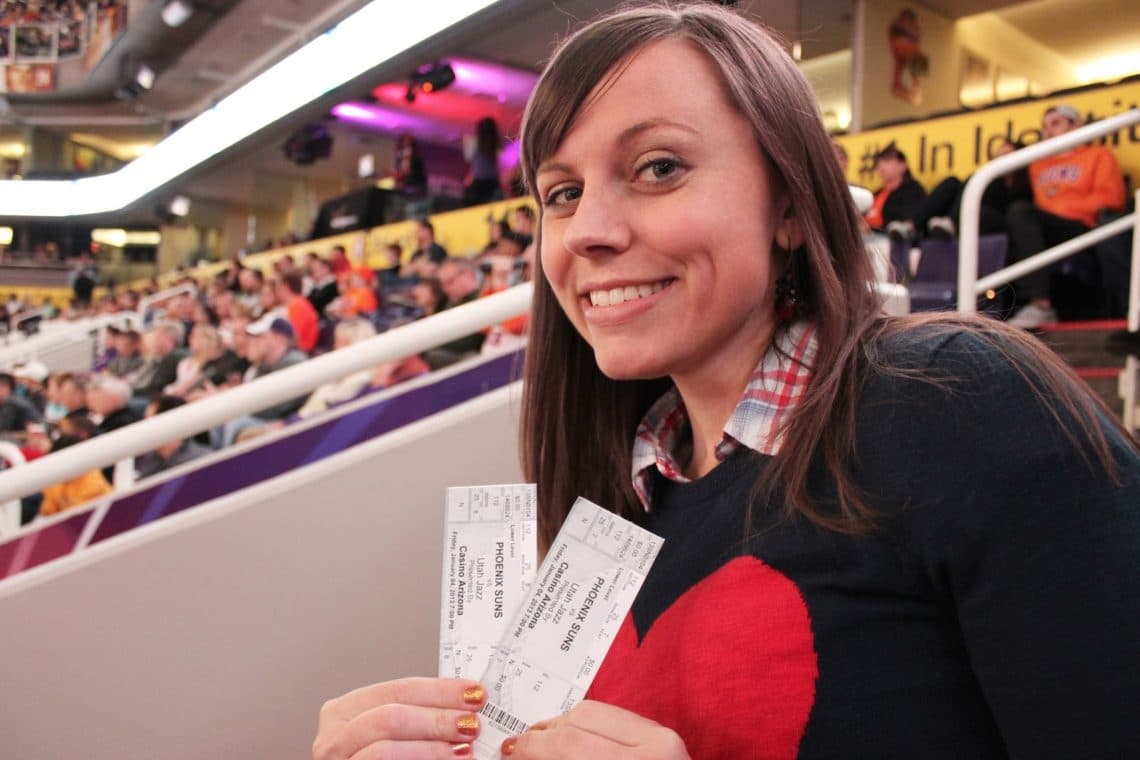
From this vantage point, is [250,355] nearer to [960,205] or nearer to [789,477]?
[960,205]

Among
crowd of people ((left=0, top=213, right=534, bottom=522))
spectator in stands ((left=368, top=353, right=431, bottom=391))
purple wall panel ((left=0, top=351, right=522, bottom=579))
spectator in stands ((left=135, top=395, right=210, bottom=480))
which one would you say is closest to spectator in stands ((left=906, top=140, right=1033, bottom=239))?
crowd of people ((left=0, top=213, right=534, bottom=522))

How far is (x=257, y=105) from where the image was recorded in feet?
42.3

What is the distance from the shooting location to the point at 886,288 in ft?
6.38

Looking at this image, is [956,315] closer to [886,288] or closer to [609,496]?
[609,496]

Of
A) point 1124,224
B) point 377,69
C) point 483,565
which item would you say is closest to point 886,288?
point 483,565

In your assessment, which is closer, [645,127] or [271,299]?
[645,127]

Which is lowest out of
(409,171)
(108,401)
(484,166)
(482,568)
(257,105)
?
(108,401)

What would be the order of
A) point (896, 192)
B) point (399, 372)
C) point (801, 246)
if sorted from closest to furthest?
point (801, 246), point (399, 372), point (896, 192)

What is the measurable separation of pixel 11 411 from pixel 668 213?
255 inches

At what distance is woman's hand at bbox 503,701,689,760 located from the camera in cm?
69

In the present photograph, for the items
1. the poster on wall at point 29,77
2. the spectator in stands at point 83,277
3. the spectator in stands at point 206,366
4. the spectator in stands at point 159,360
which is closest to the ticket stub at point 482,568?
the spectator in stands at point 206,366

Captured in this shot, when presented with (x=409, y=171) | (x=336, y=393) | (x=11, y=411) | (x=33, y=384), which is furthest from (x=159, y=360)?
(x=409, y=171)

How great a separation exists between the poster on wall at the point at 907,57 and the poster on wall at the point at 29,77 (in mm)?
15293

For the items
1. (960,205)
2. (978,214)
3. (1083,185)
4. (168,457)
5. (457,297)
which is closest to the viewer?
(978,214)
